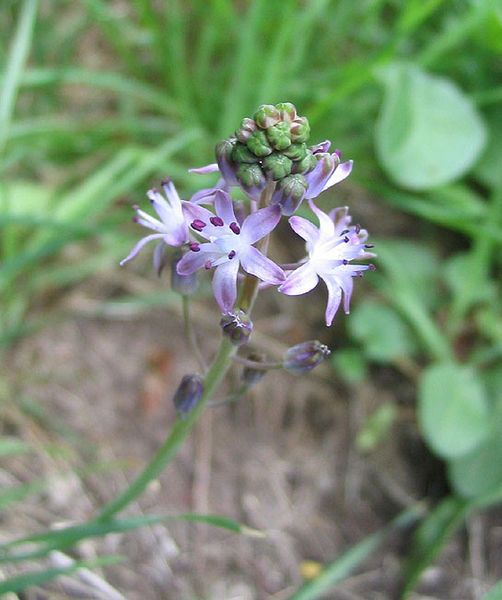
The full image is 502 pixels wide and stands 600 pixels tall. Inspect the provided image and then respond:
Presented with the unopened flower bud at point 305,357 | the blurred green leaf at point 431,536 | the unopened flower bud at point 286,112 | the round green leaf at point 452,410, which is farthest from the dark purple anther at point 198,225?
the blurred green leaf at point 431,536

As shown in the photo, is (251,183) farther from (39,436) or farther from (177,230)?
(39,436)

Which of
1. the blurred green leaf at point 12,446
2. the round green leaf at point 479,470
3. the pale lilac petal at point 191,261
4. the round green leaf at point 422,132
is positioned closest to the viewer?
the pale lilac petal at point 191,261

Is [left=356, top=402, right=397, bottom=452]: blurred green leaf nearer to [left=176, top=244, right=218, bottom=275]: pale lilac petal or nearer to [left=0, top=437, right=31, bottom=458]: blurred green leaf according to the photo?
[left=0, top=437, right=31, bottom=458]: blurred green leaf

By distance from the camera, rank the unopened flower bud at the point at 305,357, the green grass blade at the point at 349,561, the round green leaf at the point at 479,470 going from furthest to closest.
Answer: the round green leaf at the point at 479,470, the green grass blade at the point at 349,561, the unopened flower bud at the point at 305,357

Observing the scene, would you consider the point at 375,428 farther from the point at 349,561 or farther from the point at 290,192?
the point at 290,192

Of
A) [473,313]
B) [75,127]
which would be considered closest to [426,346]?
[473,313]

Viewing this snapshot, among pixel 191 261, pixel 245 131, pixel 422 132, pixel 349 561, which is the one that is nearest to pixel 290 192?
pixel 245 131

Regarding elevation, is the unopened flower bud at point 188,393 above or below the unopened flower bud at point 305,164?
below

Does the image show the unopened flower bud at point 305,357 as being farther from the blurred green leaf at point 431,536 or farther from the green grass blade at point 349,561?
the blurred green leaf at point 431,536
